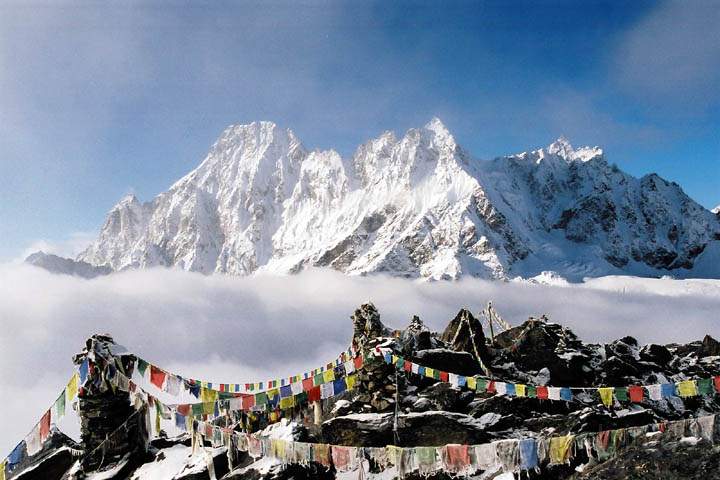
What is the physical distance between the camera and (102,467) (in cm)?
1608

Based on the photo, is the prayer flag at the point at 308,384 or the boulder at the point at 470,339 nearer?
the prayer flag at the point at 308,384

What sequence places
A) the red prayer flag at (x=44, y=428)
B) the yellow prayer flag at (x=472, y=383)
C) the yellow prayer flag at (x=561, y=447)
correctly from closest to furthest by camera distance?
the yellow prayer flag at (x=561, y=447) < the red prayer flag at (x=44, y=428) < the yellow prayer flag at (x=472, y=383)

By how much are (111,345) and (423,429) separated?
35.3 ft

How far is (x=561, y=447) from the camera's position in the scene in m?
11.8

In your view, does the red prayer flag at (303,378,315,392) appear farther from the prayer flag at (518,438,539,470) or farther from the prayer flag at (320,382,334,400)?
the prayer flag at (518,438,539,470)

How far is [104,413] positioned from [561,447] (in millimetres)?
13944

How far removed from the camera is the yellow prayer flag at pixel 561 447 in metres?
11.8

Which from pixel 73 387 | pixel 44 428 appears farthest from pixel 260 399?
pixel 44 428

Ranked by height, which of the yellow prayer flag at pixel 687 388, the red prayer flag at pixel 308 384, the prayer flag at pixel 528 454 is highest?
the red prayer flag at pixel 308 384

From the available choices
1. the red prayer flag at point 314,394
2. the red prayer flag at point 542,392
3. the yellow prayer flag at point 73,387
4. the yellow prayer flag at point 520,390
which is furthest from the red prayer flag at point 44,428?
the red prayer flag at point 542,392

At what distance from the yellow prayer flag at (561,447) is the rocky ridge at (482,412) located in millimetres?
466

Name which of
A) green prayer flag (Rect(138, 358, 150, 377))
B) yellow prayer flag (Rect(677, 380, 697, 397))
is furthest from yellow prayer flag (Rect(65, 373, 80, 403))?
yellow prayer flag (Rect(677, 380, 697, 397))

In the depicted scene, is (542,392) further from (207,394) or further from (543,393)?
(207,394)

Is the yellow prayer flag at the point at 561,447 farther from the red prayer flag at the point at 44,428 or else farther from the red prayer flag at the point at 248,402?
the red prayer flag at the point at 44,428
